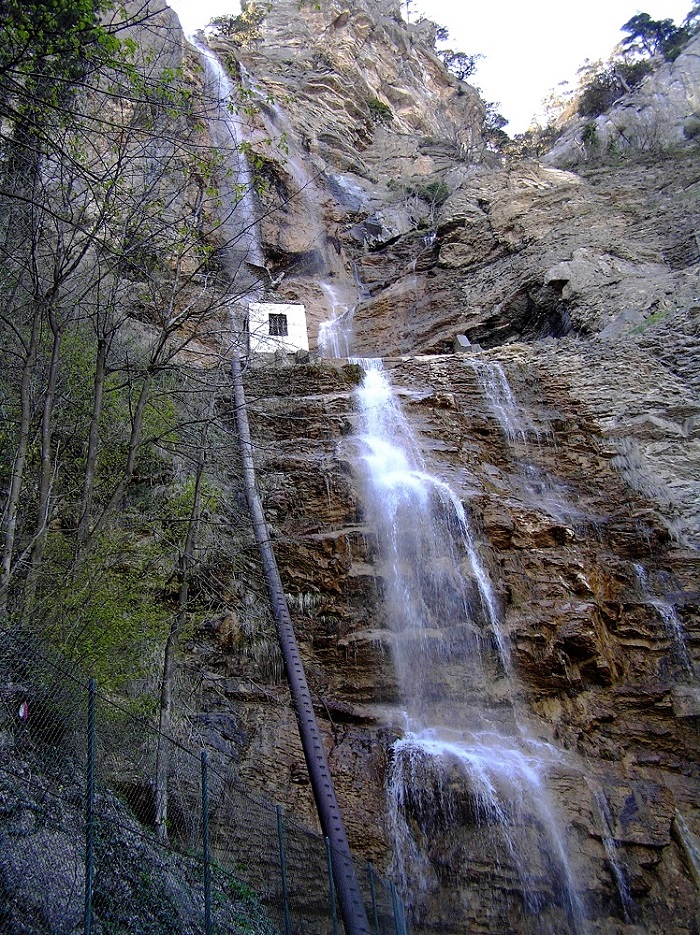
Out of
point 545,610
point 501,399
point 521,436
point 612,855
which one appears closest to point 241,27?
point 501,399

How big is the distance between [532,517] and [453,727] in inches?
171

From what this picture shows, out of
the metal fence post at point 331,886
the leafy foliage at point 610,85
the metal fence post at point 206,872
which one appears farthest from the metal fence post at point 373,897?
the leafy foliage at point 610,85

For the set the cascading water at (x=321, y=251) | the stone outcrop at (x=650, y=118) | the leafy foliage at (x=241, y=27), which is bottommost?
the cascading water at (x=321, y=251)

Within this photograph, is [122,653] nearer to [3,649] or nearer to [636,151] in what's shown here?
[3,649]

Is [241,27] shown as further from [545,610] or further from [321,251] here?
[545,610]

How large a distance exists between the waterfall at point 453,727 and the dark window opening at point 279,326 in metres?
8.49

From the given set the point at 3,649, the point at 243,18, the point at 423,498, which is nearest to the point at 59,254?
Answer: the point at 3,649

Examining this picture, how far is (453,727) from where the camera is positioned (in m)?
Result: 10.9

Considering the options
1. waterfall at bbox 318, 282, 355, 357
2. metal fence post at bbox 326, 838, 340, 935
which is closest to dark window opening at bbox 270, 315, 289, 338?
waterfall at bbox 318, 282, 355, 357

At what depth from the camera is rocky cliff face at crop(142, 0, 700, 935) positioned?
32.0ft

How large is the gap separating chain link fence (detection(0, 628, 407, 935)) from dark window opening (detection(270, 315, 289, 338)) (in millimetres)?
15381

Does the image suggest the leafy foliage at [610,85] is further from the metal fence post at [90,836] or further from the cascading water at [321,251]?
the metal fence post at [90,836]

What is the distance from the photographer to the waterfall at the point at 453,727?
30.7 feet

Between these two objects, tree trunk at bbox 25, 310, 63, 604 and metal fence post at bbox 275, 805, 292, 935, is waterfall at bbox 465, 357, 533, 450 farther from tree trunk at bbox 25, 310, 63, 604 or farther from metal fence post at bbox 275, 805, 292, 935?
tree trunk at bbox 25, 310, 63, 604
